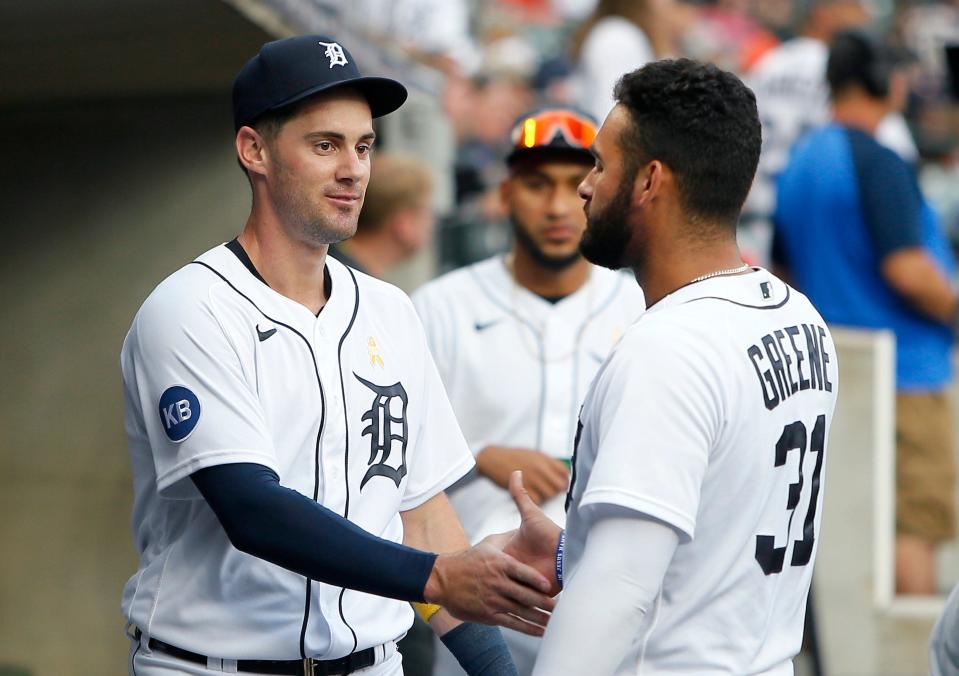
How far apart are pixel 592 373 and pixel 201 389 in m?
1.73

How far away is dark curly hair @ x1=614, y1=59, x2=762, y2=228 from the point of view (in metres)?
2.49

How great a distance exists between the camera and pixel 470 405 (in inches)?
163

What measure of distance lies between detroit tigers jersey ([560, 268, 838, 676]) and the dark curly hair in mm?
163

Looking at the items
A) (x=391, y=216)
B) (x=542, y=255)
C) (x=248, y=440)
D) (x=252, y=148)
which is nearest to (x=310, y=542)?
(x=248, y=440)

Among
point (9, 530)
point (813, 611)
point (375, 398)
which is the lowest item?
point (813, 611)

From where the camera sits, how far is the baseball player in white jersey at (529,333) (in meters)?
4.07

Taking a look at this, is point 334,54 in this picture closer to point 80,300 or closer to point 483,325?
point 483,325

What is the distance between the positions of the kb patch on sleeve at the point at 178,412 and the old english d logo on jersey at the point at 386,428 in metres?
0.37

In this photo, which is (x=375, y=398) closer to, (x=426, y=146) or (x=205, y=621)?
(x=205, y=621)

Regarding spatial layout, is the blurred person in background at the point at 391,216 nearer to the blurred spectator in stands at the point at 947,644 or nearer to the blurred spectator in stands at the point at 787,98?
the blurred spectator in stands at the point at 787,98

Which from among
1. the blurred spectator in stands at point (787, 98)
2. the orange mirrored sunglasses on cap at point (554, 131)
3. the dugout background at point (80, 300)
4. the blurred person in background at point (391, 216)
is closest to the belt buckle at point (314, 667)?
the orange mirrored sunglasses on cap at point (554, 131)

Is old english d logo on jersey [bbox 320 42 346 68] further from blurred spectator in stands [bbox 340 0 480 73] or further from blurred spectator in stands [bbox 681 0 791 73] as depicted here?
blurred spectator in stands [bbox 681 0 791 73]

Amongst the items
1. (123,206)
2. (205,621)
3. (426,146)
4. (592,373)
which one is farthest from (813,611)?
(205,621)

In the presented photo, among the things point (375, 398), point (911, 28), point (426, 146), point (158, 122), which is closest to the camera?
point (375, 398)
